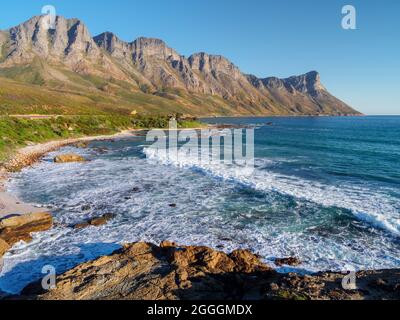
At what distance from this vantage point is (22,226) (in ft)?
56.7

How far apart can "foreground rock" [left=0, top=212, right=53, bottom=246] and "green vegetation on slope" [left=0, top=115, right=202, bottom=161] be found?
24.8m

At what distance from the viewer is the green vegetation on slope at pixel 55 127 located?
49812mm

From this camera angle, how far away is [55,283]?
10602 mm

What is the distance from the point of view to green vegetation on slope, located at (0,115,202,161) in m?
Result: 49.8

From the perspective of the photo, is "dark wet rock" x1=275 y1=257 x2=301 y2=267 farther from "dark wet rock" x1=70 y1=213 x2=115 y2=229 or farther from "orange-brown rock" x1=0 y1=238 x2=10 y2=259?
"orange-brown rock" x1=0 y1=238 x2=10 y2=259

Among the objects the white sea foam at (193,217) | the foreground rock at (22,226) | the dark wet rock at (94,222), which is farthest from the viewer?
the dark wet rock at (94,222)

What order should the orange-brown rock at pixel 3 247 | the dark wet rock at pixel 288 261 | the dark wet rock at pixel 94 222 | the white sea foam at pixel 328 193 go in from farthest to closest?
the white sea foam at pixel 328 193, the dark wet rock at pixel 94 222, the orange-brown rock at pixel 3 247, the dark wet rock at pixel 288 261

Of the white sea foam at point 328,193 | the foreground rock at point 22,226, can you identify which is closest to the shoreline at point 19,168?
the foreground rock at point 22,226

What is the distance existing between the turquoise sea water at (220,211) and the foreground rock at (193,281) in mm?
2938

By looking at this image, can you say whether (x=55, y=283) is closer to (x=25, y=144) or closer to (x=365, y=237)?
(x=365, y=237)

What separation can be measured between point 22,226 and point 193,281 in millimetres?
11662

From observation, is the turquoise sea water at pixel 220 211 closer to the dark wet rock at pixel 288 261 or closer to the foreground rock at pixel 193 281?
the dark wet rock at pixel 288 261

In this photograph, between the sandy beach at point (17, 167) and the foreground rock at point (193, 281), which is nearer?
the foreground rock at point (193, 281)
